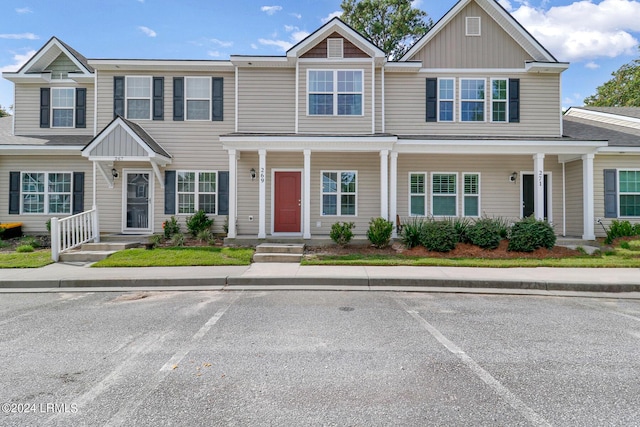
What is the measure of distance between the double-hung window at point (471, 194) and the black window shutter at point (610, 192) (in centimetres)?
475

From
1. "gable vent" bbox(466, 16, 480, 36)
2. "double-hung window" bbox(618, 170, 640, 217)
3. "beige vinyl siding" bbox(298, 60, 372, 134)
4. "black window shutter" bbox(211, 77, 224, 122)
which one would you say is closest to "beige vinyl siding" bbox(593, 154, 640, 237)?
"double-hung window" bbox(618, 170, 640, 217)

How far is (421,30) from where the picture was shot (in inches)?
1056

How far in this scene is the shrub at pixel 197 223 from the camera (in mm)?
12312

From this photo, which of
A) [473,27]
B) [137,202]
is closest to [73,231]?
[137,202]

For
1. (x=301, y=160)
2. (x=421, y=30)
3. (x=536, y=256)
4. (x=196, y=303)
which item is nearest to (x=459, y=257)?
(x=536, y=256)

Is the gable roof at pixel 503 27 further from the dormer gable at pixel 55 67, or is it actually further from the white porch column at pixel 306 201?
the dormer gable at pixel 55 67

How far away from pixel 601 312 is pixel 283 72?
37.9ft

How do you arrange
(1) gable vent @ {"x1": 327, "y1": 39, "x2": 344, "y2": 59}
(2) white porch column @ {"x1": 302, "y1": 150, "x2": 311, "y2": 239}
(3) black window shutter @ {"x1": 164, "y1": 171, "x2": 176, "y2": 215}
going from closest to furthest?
(2) white porch column @ {"x1": 302, "y1": 150, "x2": 311, "y2": 239} < (1) gable vent @ {"x1": 327, "y1": 39, "x2": 344, "y2": 59} < (3) black window shutter @ {"x1": 164, "y1": 171, "x2": 176, "y2": 215}

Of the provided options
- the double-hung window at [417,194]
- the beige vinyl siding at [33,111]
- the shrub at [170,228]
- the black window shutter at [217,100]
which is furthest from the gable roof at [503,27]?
the beige vinyl siding at [33,111]

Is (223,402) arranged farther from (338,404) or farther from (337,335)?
(337,335)

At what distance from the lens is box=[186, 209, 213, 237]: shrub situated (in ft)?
40.4

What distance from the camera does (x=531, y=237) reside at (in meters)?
10.6

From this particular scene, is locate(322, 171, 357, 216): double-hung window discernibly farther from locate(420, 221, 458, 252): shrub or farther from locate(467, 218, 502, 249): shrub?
locate(467, 218, 502, 249): shrub

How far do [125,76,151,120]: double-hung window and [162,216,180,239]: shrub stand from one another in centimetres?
399
